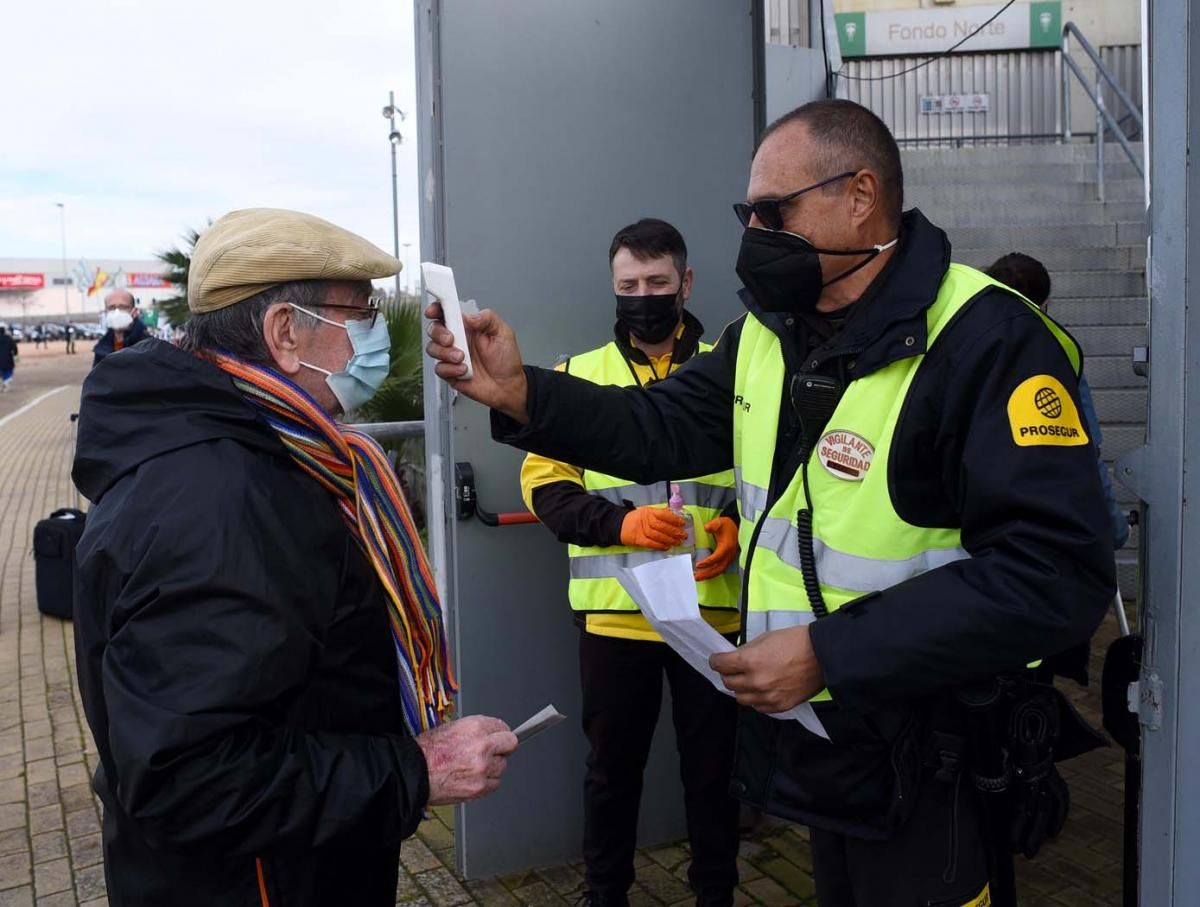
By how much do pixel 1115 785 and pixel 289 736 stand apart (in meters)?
3.97

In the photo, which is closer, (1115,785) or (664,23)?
(664,23)

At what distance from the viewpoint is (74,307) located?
10225cm

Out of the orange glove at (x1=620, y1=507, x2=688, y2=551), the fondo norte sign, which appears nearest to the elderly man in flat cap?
the orange glove at (x1=620, y1=507, x2=688, y2=551)

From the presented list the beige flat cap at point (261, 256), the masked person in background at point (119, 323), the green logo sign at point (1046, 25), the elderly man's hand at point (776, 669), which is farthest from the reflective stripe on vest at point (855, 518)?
the green logo sign at point (1046, 25)

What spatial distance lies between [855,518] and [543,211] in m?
1.97

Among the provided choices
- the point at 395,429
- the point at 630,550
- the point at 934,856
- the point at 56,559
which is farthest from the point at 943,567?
the point at 56,559

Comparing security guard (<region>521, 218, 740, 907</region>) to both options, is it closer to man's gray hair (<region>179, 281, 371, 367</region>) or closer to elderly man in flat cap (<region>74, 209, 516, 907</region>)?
elderly man in flat cap (<region>74, 209, 516, 907</region>)

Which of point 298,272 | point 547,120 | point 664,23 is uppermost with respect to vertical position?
point 664,23

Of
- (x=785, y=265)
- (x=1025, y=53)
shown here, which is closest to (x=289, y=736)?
(x=785, y=265)

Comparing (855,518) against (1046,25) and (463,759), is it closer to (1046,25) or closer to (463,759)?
(463,759)

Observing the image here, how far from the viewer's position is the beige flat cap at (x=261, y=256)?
1.78m

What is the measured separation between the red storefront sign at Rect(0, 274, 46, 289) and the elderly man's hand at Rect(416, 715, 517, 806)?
354 ft

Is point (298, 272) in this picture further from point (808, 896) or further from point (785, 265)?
point (808, 896)

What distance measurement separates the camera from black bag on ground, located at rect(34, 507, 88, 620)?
6.88 meters
